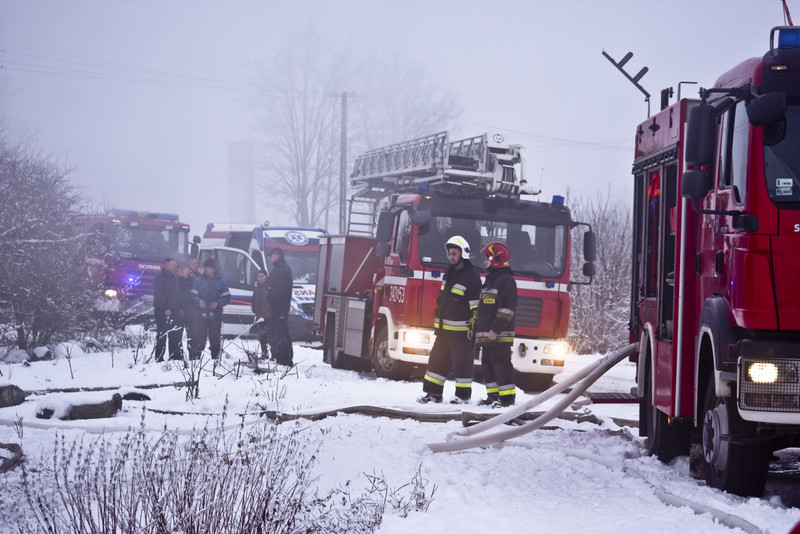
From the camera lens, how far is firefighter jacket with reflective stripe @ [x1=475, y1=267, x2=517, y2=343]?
36.2 feet

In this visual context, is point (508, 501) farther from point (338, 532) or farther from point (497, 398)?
point (497, 398)

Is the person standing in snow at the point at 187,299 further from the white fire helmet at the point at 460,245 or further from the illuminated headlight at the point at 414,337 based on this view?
the white fire helmet at the point at 460,245

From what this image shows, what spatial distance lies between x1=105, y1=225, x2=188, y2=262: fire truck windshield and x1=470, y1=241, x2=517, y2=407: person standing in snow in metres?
14.2

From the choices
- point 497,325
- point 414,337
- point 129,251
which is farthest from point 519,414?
point 129,251

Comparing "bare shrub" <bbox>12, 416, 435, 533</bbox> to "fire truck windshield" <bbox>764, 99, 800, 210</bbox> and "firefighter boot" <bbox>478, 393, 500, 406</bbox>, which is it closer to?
"fire truck windshield" <bbox>764, 99, 800, 210</bbox>

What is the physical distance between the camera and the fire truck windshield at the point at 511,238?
13398 millimetres

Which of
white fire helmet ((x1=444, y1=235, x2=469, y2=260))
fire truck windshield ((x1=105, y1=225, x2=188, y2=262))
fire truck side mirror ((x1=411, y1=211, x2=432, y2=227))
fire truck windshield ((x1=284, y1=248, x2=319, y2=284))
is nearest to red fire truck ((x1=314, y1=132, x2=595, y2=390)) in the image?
fire truck side mirror ((x1=411, y1=211, x2=432, y2=227))

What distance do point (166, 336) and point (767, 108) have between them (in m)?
11.4

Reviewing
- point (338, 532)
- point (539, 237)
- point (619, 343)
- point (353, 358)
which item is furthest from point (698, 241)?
point (619, 343)

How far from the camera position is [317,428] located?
8703 millimetres

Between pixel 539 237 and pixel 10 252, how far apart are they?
818cm

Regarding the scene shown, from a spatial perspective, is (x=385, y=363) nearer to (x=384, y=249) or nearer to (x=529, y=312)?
(x=384, y=249)

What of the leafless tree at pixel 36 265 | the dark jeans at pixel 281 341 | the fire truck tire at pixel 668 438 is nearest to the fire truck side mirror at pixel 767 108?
the fire truck tire at pixel 668 438

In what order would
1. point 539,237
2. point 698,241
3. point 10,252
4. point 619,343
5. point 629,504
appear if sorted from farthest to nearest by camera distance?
1. point 619,343
2. point 10,252
3. point 539,237
4. point 698,241
5. point 629,504
